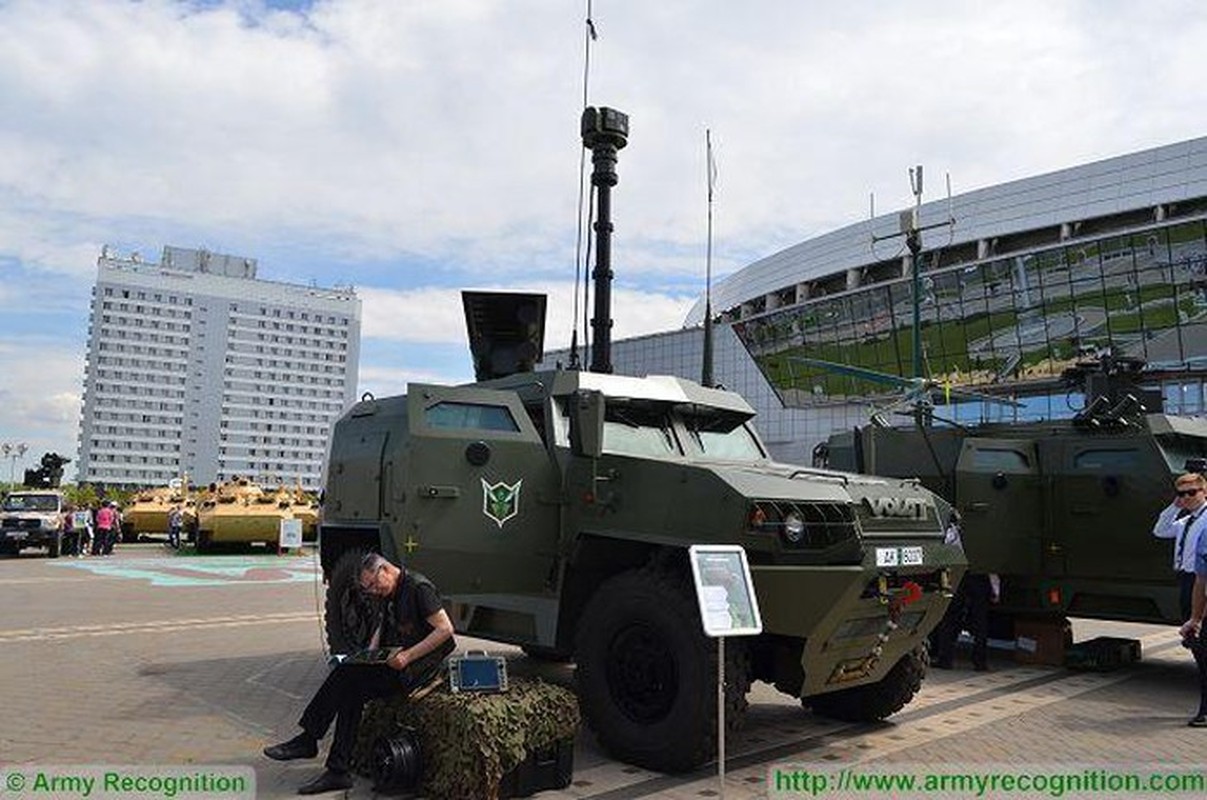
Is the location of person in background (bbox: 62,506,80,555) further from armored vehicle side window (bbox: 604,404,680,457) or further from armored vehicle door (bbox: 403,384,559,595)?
armored vehicle side window (bbox: 604,404,680,457)

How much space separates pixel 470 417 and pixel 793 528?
2330 millimetres

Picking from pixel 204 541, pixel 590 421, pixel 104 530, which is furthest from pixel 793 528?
pixel 104 530

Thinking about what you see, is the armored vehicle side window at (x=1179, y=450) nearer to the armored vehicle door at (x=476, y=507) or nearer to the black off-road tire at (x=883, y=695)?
the black off-road tire at (x=883, y=695)

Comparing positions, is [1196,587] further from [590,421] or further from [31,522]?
[31,522]

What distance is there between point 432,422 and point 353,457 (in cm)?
108

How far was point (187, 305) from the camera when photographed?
9688 cm

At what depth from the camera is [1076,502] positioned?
9711mm

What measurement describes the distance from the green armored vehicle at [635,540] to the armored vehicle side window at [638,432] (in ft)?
0.05

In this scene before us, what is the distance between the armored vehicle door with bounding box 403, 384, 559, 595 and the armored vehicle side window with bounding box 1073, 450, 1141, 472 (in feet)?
18.2

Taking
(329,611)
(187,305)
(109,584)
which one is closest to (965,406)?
(109,584)

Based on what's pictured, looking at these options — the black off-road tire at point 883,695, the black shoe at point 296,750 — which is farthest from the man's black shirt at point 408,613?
the black off-road tire at point 883,695

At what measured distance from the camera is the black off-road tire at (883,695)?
6.83m

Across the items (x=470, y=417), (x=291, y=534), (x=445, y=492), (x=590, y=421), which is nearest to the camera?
(x=590, y=421)

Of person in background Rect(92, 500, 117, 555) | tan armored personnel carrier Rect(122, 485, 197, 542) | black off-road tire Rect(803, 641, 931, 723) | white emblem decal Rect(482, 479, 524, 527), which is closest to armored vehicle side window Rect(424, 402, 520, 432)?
white emblem decal Rect(482, 479, 524, 527)
